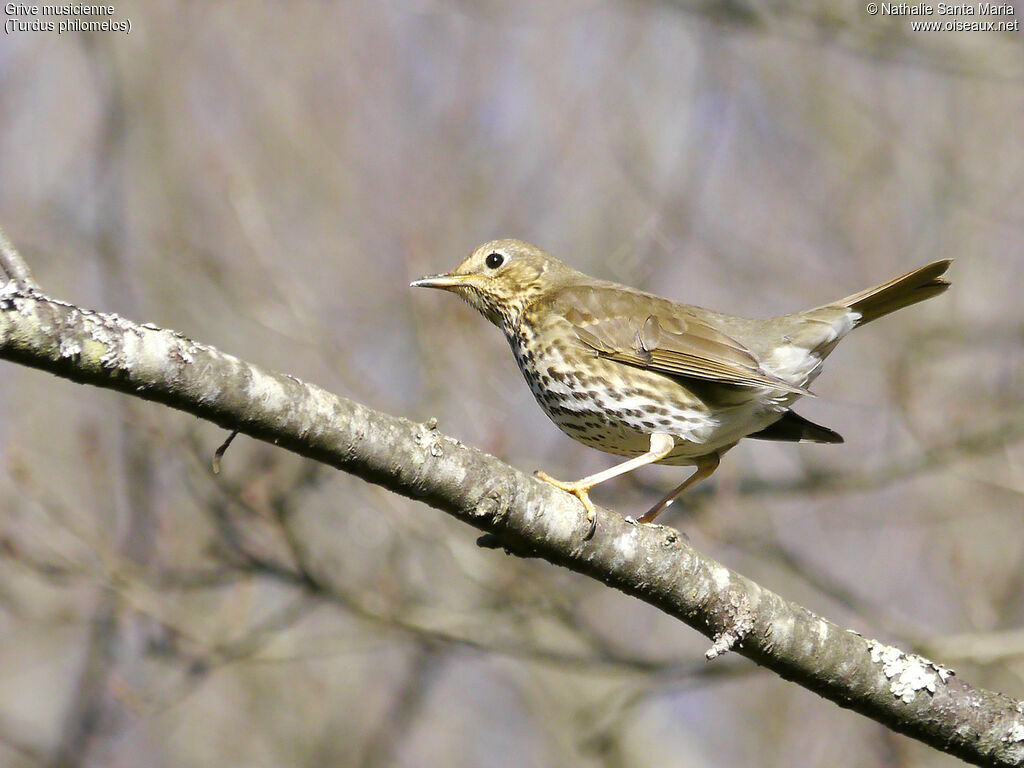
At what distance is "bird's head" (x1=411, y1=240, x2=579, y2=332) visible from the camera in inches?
237

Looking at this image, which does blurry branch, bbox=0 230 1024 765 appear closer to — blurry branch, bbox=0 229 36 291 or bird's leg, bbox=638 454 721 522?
blurry branch, bbox=0 229 36 291

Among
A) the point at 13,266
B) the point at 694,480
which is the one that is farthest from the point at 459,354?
the point at 13,266

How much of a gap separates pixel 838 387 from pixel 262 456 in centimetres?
465

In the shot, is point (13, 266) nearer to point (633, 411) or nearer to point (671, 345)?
point (633, 411)

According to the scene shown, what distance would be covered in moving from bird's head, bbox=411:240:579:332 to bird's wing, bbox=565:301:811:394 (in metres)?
0.54

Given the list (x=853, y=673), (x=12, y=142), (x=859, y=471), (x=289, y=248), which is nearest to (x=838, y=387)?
(x=859, y=471)

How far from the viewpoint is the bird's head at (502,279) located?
6008 mm

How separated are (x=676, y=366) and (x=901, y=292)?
1107mm

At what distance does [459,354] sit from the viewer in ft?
24.5

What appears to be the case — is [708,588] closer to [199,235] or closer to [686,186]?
[686,186]

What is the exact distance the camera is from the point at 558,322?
552 cm

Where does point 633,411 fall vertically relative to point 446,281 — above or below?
below

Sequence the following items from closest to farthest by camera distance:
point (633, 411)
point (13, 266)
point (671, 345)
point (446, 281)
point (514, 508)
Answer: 1. point (13, 266)
2. point (514, 508)
3. point (633, 411)
4. point (671, 345)
5. point (446, 281)

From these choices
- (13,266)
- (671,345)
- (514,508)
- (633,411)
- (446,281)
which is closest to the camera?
(13,266)
